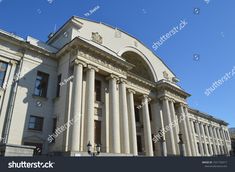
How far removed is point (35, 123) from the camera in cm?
1708

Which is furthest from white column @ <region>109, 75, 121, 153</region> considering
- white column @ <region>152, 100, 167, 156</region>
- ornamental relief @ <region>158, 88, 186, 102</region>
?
ornamental relief @ <region>158, 88, 186, 102</region>

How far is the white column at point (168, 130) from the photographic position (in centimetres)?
2564

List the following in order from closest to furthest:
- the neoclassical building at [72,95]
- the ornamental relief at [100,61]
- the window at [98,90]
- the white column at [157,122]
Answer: the neoclassical building at [72,95] < the ornamental relief at [100,61] < the window at [98,90] < the white column at [157,122]

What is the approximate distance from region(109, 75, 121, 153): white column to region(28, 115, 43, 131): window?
649cm

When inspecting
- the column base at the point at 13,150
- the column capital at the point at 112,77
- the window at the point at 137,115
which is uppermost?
the column capital at the point at 112,77

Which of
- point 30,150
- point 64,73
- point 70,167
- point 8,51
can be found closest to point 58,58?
point 64,73

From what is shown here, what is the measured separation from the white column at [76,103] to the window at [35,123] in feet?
11.3

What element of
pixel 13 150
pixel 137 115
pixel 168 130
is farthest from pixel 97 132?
pixel 168 130

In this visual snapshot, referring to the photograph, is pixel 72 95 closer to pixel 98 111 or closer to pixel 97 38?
pixel 98 111

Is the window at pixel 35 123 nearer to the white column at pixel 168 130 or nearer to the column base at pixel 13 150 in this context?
the column base at pixel 13 150

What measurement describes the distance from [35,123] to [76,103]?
13.5 ft

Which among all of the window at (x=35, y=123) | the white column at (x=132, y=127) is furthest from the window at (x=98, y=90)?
the window at (x=35, y=123)

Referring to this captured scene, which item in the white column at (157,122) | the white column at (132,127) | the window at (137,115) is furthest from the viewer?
the window at (137,115)

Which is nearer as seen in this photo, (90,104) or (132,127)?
(90,104)
